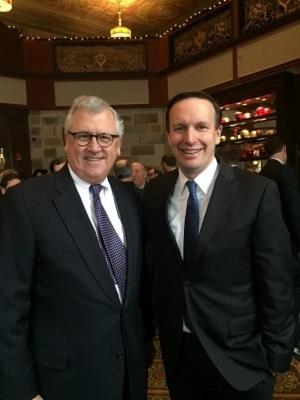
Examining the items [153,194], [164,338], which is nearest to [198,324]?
[164,338]

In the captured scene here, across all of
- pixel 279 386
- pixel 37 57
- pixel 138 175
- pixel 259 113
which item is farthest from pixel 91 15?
pixel 279 386

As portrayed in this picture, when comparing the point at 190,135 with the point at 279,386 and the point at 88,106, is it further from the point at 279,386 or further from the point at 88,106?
the point at 279,386

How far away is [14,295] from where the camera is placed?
1.39 meters

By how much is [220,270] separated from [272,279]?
0.61ft

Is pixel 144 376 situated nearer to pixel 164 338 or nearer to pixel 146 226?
pixel 164 338

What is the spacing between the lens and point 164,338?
65.7 inches

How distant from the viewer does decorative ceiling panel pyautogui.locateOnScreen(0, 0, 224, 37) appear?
29.8ft

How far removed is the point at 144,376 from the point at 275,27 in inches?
206

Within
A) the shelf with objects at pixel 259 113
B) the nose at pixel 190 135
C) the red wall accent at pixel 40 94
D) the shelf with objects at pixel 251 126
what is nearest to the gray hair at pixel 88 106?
the nose at pixel 190 135

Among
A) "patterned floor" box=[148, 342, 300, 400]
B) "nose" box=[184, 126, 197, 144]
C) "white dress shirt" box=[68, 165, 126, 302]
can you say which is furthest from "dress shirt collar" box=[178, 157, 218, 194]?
"patterned floor" box=[148, 342, 300, 400]

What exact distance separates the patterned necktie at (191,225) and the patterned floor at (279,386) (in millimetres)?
1581

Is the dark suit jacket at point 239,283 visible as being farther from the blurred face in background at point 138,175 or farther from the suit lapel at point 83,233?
the blurred face in background at point 138,175

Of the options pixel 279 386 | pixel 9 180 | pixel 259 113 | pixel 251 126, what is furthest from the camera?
pixel 251 126

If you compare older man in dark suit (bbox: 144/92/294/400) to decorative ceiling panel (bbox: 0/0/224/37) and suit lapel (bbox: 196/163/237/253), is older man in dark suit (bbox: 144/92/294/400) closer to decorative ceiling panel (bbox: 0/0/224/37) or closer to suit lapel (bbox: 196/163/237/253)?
suit lapel (bbox: 196/163/237/253)
